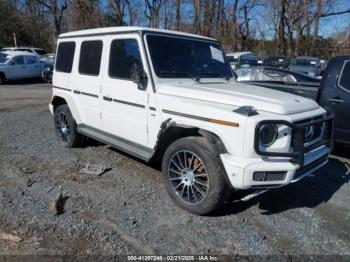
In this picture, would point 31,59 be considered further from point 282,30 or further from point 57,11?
point 282,30

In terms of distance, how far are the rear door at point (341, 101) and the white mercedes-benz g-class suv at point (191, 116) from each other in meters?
1.68

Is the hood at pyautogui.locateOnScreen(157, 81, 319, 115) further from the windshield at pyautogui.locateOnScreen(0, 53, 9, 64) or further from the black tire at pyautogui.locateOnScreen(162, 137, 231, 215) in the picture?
the windshield at pyautogui.locateOnScreen(0, 53, 9, 64)

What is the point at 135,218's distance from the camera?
145 inches

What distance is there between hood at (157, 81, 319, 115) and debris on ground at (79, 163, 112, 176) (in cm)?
170

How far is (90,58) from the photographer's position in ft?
17.4

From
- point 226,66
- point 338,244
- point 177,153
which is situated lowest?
point 338,244

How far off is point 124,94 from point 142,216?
5.59 feet

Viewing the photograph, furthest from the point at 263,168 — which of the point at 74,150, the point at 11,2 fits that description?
the point at 11,2

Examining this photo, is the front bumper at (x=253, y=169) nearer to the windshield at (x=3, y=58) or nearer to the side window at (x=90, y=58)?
the side window at (x=90, y=58)

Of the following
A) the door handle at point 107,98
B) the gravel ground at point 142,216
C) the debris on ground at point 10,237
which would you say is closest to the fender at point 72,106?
the gravel ground at point 142,216

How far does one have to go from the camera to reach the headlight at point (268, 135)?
128 inches

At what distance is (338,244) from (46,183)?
11.8 feet

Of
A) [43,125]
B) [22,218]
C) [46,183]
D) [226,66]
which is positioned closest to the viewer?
[22,218]

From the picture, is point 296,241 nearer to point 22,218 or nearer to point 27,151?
point 22,218
